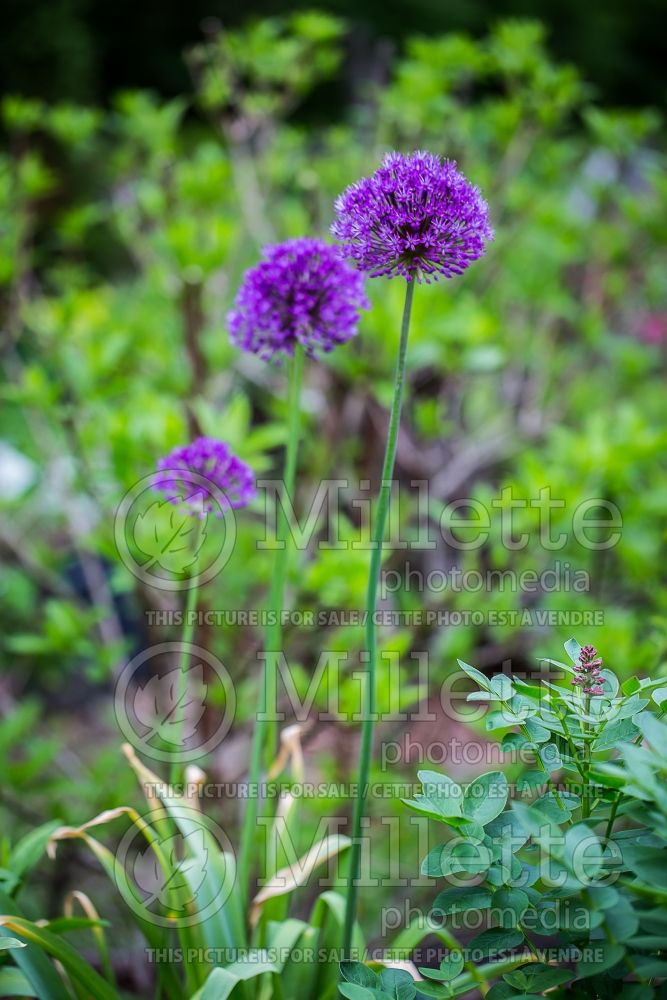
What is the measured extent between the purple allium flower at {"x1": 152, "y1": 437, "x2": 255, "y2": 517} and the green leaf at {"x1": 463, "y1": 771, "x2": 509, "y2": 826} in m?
0.57

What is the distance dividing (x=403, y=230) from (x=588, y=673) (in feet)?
2.07

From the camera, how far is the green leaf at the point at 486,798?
1.01 metres

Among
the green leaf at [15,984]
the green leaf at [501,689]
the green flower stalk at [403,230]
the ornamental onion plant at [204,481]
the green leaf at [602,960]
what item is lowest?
the green leaf at [15,984]

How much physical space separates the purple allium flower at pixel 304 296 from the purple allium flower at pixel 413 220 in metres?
0.17

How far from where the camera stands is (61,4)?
8672 mm

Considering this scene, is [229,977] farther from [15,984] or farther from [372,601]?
[372,601]

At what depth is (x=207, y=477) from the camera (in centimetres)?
131

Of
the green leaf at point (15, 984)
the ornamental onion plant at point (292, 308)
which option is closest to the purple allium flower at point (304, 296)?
the ornamental onion plant at point (292, 308)

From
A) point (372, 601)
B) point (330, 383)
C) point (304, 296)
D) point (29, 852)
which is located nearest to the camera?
point (372, 601)

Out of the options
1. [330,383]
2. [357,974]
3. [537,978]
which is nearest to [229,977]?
[357,974]

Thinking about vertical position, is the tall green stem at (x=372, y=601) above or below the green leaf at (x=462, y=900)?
above

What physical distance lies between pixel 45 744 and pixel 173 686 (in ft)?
1.48

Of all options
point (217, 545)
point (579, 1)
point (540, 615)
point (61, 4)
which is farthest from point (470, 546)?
point (579, 1)

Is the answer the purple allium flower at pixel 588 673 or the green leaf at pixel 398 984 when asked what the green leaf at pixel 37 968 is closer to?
the green leaf at pixel 398 984
